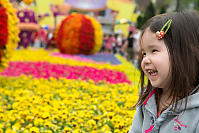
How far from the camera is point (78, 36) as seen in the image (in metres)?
11.9

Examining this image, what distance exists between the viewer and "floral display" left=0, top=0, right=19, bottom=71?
180 inches

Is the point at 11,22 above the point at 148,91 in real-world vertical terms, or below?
above

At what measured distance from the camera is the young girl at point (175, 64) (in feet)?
5.06

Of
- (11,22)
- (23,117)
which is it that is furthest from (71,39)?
(23,117)

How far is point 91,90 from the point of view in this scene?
4520 millimetres

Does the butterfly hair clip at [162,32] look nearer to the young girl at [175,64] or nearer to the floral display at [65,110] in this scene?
the young girl at [175,64]

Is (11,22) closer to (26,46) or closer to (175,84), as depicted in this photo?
(175,84)

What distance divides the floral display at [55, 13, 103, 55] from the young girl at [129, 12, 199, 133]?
10.4m

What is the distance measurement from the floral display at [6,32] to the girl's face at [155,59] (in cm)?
361

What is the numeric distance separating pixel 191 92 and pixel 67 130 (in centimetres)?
152

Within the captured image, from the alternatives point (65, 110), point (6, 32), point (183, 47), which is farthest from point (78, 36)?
point (183, 47)

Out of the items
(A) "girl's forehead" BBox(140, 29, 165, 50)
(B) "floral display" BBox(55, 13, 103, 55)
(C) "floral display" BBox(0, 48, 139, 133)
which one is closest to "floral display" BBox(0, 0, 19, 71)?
(C) "floral display" BBox(0, 48, 139, 133)

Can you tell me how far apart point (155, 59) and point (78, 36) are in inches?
416

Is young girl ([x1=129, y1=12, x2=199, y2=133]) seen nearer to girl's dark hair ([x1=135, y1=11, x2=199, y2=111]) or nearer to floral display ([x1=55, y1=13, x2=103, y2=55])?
girl's dark hair ([x1=135, y1=11, x2=199, y2=111])
